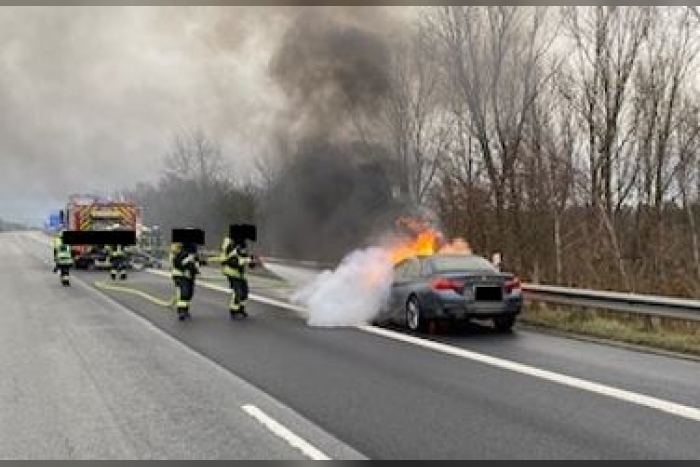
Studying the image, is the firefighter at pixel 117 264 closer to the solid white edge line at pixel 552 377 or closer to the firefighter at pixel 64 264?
the firefighter at pixel 64 264

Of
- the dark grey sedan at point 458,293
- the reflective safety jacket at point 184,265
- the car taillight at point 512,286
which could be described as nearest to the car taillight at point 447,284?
the dark grey sedan at point 458,293

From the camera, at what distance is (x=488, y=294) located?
1330 cm

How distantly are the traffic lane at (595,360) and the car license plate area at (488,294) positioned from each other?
→ 543mm

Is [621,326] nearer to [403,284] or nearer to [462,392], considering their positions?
[403,284]

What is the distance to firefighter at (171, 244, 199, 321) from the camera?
16000 millimetres

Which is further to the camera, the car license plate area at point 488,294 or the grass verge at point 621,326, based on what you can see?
the car license plate area at point 488,294

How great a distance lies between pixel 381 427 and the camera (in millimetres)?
6680

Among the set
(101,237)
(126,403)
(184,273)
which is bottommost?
(126,403)

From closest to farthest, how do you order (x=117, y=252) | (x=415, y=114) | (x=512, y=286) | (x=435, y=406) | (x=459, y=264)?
(x=435, y=406), (x=512, y=286), (x=459, y=264), (x=415, y=114), (x=117, y=252)

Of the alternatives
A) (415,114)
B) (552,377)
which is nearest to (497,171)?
(415,114)

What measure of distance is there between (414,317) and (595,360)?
4.01 m

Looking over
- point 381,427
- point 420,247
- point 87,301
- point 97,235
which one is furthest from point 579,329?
point 97,235

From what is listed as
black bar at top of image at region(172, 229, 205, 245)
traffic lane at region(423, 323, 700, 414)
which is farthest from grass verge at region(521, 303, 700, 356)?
black bar at top of image at region(172, 229, 205, 245)

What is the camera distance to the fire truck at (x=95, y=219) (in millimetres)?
35688
